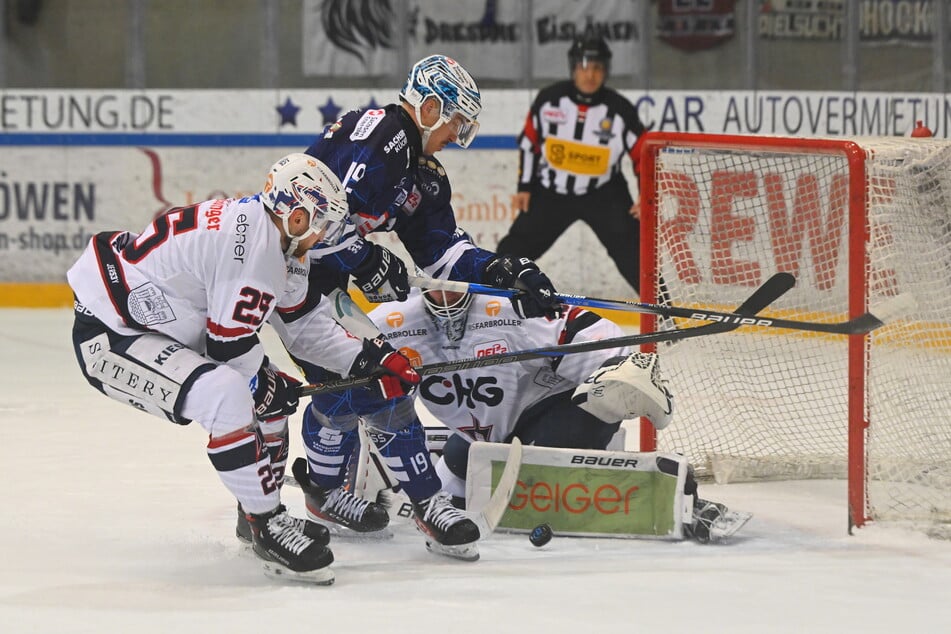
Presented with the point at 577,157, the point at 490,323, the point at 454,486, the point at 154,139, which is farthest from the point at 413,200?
the point at 154,139

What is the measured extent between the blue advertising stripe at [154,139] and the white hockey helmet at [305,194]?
4.34 m

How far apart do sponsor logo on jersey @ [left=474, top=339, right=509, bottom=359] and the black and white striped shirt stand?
8.62 feet

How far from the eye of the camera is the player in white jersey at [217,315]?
2.92 meters

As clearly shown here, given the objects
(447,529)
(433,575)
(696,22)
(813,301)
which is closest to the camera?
(433,575)

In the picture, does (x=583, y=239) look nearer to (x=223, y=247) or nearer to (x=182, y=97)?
(x=182, y=97)

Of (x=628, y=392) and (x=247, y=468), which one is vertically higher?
(x=628, y=392)

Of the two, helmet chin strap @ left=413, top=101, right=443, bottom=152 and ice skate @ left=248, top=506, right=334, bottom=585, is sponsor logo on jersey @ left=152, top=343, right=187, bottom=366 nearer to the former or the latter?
ice skate @ left=248, top=506, right=334, bottom=585

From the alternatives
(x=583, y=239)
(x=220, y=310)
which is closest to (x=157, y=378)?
(x=220, y=310)

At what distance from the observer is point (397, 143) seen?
11.2 feet

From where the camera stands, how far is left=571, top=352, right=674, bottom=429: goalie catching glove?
3332mm

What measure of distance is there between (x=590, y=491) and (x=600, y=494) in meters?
Answer: 0.02

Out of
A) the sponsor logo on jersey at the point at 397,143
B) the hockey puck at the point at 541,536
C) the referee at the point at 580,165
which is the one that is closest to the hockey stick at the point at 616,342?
the hockey puck at the point at 541,536

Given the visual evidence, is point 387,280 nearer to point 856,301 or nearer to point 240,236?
point 240,236

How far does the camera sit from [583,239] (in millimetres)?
7105
